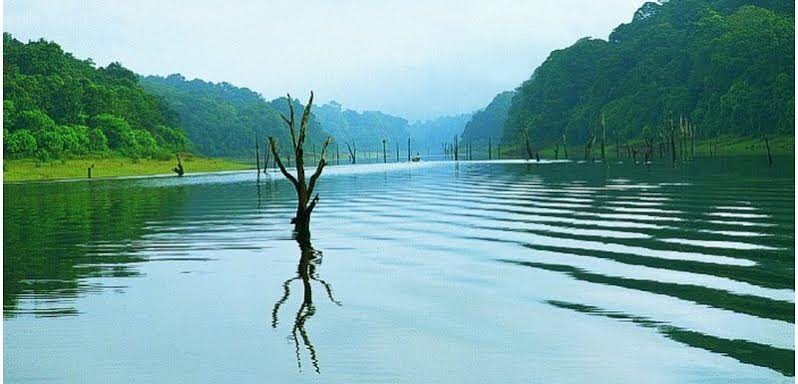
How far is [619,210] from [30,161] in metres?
75.9

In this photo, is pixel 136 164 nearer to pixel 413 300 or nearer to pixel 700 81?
pixel 700 81

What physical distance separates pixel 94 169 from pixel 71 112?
21827 mm

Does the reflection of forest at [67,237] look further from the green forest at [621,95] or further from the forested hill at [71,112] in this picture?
the green forest at [621,95]

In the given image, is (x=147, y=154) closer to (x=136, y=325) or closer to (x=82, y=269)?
(x=82, y=269)

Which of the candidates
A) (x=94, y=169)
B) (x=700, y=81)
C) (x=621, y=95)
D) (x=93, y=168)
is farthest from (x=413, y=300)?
(x=621, y=95)

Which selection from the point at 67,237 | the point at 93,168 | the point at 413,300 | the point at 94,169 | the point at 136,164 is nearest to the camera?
the point at 413,300

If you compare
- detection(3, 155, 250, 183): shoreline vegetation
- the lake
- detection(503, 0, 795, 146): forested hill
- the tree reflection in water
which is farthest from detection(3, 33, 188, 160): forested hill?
detection(503, 0, 795, 146): forested hill

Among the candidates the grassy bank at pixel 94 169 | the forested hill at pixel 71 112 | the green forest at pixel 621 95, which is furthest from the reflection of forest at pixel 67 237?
the green forest at pixel 621 95

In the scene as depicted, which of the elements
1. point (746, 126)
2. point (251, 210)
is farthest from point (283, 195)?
point (746, 126)

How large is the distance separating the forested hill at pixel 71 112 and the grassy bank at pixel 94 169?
4.90ft

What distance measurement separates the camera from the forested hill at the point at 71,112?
100m

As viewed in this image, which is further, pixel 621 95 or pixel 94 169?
pixel 621 95

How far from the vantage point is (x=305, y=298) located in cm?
1780

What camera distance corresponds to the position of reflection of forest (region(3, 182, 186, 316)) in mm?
19797
